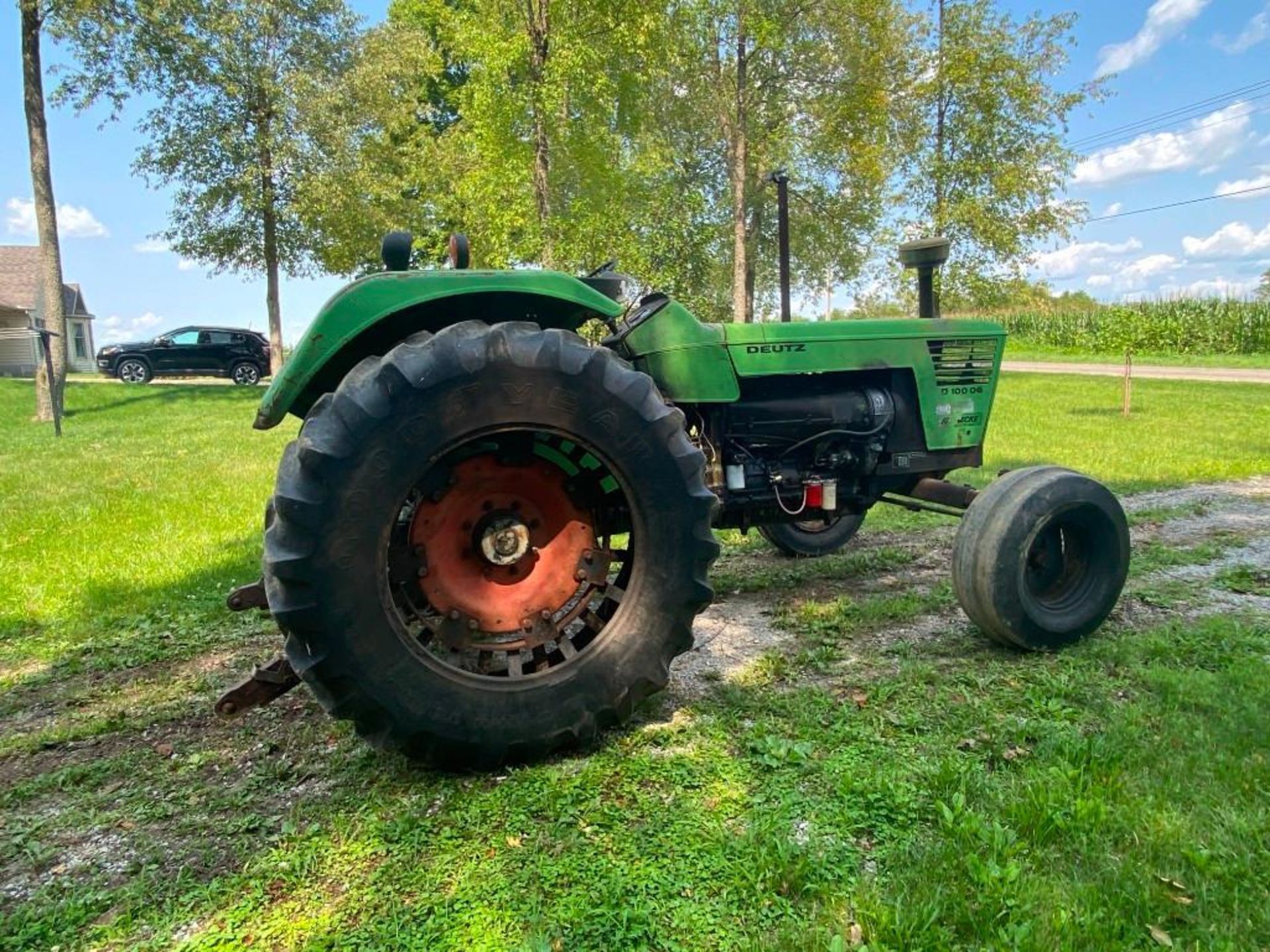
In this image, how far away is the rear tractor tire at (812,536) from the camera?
200 inches

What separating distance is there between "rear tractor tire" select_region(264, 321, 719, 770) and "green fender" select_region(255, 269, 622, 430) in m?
0.20

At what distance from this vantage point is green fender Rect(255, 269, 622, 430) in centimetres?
269

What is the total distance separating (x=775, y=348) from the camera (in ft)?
11.7

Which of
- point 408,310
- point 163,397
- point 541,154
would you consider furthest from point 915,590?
point 163,397

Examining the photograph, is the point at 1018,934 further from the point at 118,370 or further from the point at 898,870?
the point at 118,370

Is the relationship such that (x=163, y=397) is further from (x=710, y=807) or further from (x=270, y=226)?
(x=710, y=807)

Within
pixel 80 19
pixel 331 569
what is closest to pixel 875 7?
pixel 80 19

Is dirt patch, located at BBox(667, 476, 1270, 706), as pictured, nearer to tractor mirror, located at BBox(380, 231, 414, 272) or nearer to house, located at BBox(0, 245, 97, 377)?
tractor mirror, located at BBox(380, 231, 414, 272)

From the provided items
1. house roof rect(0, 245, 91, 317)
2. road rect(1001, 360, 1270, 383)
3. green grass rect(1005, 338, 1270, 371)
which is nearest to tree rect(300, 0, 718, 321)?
road rect(1001, 360, 1270, 383)

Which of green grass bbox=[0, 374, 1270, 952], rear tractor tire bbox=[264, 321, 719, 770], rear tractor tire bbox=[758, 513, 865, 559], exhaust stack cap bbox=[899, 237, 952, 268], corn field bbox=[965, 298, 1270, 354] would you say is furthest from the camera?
corn field bbox=[965, 298, 1270, 354]

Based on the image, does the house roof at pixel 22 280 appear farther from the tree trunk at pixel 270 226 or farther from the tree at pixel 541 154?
the tree at pixel 541 154

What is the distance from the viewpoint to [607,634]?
8.93 feet

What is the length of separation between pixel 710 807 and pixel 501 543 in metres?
→ 1.06

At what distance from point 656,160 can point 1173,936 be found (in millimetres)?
14386
